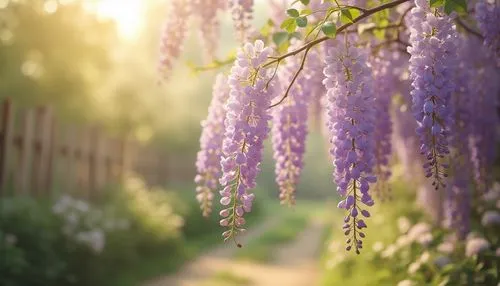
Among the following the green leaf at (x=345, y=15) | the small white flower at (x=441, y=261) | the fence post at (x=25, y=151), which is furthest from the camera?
the fence post at (x=25, y=151)

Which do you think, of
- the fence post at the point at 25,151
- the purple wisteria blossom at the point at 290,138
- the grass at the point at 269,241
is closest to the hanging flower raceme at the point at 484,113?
the purple wisteria blossom at the point at 290,138

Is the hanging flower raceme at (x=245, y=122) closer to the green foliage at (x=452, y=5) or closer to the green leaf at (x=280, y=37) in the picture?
the green leaf at (x=280, y=37)

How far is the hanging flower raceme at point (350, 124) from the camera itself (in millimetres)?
2549

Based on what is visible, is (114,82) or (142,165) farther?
(114,82)

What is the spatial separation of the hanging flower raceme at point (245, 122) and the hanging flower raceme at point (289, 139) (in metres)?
0.77

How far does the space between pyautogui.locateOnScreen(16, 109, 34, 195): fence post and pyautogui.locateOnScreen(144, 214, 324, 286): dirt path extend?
7.54ft

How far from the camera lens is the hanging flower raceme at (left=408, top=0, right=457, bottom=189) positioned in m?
2.47

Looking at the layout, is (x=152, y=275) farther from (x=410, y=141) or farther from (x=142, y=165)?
(x=142, y=165)

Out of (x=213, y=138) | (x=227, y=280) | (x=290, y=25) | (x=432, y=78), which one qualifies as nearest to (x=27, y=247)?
(x=227, y=280)

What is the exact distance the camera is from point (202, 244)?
12344 millimetres

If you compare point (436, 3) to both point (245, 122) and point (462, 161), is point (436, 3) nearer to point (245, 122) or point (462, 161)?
point (245, 122)

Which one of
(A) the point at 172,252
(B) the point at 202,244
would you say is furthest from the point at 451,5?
(B) the point at 202,244

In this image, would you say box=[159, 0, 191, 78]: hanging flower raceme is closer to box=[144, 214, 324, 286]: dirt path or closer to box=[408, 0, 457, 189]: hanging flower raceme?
box=[408, 0, 457, 189]: hanging flower raceme

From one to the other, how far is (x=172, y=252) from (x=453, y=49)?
8.05 meters
